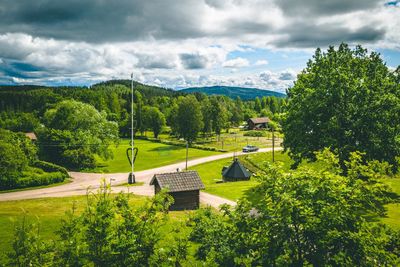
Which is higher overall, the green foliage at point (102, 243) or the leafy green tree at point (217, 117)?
the leafy green tree at point (217, 117)

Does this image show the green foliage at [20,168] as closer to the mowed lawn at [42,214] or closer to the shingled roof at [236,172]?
the mowed lawn at [42,214]

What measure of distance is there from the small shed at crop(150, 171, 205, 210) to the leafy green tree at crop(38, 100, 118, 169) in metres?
28.2

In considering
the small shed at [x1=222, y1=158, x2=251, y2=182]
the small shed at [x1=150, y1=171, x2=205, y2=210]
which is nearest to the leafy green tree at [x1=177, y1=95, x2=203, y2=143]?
the small shed at [x1=222, y1=158, x2=251, y2=182]

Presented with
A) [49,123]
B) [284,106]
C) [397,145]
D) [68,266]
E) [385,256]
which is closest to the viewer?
[385,256]

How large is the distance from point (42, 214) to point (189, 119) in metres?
61.0

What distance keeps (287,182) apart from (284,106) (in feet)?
87.1

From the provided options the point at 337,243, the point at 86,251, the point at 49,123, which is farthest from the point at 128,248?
the point at 49,123

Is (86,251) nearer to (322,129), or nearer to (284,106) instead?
(322,129)

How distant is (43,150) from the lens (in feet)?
188

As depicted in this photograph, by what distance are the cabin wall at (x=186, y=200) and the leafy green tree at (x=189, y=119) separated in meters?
53.8

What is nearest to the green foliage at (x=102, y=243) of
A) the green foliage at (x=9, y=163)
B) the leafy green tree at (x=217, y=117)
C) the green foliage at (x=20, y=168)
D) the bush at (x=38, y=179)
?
the green foliage at (x=9, y=163)

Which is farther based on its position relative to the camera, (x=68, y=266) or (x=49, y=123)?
(x=49, y=123)

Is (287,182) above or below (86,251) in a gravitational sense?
above

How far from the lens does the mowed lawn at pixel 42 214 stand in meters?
22.1
